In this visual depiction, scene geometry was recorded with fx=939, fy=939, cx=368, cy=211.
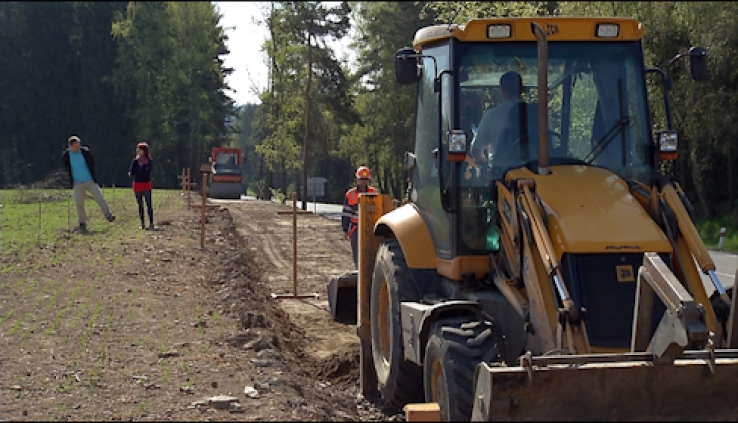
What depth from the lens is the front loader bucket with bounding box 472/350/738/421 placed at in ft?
16.7

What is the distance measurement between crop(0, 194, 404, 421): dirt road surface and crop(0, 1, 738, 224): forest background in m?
16.0

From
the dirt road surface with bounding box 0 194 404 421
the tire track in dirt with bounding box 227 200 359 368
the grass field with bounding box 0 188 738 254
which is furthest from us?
the grass field with bounding box 0 188 738 254

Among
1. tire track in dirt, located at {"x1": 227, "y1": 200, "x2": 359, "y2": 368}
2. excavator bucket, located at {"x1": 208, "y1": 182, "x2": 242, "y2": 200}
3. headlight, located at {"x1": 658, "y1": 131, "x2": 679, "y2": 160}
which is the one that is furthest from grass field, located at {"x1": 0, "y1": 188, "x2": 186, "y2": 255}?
excavator bucket, located at {"x1": 208, "y1": 182, "x2": 242, "y2": 200}

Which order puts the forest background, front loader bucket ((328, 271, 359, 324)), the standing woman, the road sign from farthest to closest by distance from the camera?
Result: the forest background
the road sign
the standing woman
front loader bucket ((328, 271, 359, 324))

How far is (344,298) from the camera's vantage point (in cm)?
1035

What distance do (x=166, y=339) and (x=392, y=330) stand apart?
2526mm

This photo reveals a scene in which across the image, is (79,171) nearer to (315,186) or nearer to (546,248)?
(315,186)

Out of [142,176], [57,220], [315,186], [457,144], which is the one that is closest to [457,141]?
[457,144]

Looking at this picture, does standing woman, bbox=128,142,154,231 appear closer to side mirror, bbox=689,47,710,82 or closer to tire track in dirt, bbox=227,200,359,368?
tire track in dirt, bbox=227,200,359,368

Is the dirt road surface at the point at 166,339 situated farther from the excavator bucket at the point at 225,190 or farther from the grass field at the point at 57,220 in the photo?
the excavator bucket at the point at 225,190

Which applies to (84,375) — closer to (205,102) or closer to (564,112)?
(564,112)

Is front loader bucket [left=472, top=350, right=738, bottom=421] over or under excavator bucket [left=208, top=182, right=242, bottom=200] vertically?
under

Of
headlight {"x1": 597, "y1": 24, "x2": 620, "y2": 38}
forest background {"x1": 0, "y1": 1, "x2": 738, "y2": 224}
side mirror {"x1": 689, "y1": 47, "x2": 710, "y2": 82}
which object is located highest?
forest background {"x1": 0, "y1": 1, "x2": 738, "y2": 224}

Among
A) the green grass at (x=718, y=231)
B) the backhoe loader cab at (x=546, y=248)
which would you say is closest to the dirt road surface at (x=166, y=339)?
the backhoe loader cab at (x=546, y=248)
